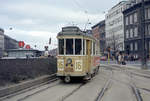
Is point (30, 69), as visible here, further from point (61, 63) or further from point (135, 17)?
point (135, 17)

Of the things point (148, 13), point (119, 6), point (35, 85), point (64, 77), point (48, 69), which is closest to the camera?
point (35, 85)

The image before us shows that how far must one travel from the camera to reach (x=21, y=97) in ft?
28.9

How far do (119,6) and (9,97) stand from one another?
70.4 metres

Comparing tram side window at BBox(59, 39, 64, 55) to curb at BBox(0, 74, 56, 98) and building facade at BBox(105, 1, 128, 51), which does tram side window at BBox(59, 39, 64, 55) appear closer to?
curb at BBox(0, 74, 56, 98)

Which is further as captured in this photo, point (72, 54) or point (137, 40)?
point (137, 40)

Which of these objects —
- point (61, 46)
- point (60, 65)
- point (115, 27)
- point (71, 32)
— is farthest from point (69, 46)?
point (115, 27)

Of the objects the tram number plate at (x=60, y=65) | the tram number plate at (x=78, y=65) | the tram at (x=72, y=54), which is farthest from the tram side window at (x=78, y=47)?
the tram number plate at (x=60, y=65)

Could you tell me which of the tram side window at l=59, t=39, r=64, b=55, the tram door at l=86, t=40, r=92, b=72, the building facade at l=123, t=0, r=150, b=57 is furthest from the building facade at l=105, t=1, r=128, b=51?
the tram side window at l=59, t=39, r=64, b=55

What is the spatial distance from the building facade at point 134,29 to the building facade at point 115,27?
20.6 feet

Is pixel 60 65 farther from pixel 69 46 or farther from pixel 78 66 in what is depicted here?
pixel 69 46

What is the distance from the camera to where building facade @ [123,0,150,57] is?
54.9 m

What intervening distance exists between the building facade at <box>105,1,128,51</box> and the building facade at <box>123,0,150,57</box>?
6264 mm

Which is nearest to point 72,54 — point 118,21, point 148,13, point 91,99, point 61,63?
point 61,63

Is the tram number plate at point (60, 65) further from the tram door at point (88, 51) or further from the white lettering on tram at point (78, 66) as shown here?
the tram door at point (88, 51)
